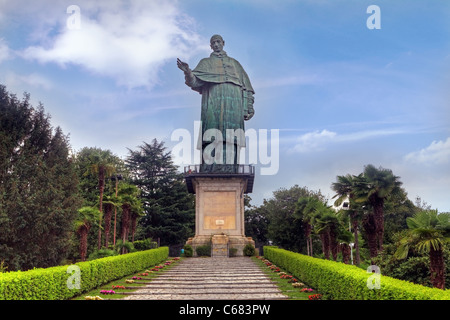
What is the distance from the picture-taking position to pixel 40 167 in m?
26.9

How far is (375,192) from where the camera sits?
71.2 ft

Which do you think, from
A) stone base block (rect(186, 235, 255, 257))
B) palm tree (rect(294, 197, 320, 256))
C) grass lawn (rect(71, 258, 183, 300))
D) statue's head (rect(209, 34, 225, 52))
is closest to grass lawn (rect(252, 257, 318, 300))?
grass lawn (rect(71, 258, 183, 300))

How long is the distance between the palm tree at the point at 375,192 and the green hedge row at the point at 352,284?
21.0 feet

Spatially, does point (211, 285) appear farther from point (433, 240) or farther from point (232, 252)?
point (232, 252)

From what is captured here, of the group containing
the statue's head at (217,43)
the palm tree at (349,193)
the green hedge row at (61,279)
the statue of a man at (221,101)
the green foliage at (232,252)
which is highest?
the statue's head at (217,43)

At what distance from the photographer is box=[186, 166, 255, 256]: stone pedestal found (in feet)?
107

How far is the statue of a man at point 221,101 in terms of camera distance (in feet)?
118

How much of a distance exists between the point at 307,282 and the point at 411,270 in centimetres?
442

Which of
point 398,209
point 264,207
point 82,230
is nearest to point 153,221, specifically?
point 264,207

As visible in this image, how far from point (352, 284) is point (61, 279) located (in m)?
8.35

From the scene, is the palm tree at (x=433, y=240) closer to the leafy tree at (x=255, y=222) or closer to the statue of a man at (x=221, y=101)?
the statue of a man at (x=221, y=101)

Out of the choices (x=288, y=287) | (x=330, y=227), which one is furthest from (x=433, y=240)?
(x=330, y=227)

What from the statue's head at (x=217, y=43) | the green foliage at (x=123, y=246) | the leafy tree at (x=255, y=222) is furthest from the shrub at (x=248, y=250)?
the leafy tree at (x=255, y=222)
